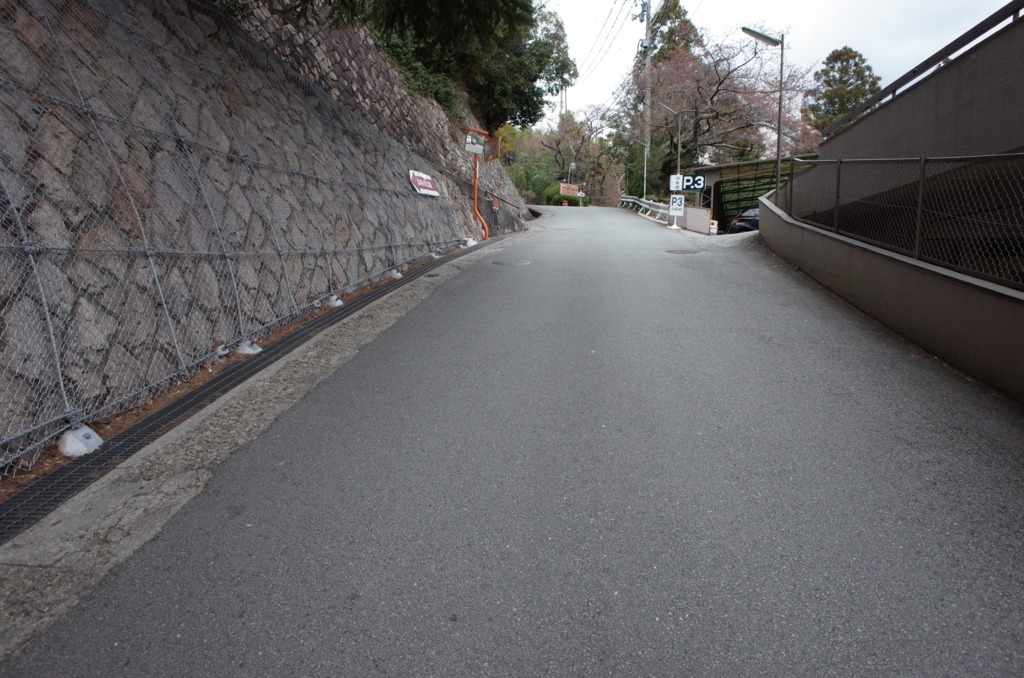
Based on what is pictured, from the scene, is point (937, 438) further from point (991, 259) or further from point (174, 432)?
point (174, 432)

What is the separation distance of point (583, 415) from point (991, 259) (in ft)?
14.1

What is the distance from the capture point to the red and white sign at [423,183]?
15.0 m

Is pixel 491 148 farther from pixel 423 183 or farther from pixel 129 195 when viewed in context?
pixel 129 195

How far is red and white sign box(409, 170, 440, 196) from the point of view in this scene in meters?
15.0

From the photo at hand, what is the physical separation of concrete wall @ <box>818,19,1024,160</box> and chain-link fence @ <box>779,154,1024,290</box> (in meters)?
1.06

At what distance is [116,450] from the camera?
14.2ft

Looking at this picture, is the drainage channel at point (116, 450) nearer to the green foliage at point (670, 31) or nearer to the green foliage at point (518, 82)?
the green foliage at point (518, 82)

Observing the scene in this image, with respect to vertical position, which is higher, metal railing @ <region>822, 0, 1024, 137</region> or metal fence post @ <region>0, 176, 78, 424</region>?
metal railing @ <region>822, 0, 1024, 137</region>

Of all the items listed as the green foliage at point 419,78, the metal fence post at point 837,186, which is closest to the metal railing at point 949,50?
the metal fence post at point 837,186

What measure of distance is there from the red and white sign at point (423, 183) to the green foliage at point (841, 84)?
52.6m

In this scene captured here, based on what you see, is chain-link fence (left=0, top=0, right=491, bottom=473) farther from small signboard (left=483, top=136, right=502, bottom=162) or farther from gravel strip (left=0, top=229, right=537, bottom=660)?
small signboard (left=483, top=136, right=502, bottom=162)

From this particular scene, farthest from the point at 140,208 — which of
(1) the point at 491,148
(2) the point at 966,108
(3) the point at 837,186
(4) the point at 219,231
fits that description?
(1) the point at 491,148

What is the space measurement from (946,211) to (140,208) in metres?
7.93

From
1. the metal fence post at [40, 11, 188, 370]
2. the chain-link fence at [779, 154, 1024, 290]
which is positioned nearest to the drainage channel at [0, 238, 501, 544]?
A: the metal fence post at [40, 11, 188, 370]
